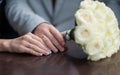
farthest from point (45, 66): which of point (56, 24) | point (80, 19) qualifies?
point (56, 24)

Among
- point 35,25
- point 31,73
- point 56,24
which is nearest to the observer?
point 31,73

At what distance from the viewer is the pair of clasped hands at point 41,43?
1.02m

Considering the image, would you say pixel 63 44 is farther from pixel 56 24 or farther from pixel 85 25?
pixel 56 24

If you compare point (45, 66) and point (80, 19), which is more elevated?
point (80, 19)

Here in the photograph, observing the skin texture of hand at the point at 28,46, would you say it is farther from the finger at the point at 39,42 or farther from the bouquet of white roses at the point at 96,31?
the bouquet of white roses at the point at 96,31

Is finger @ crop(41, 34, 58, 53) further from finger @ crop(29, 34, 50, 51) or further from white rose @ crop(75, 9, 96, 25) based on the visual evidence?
white rose @ crop(75, 9, 96, 25)

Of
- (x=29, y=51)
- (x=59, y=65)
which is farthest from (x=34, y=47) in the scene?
(x=59, y=65)

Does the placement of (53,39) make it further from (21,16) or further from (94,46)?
(21,16)

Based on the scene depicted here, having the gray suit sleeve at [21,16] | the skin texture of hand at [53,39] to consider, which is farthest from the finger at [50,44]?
the gray suit sleeve at [21,16]

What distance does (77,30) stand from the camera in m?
0.91

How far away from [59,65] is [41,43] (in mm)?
136

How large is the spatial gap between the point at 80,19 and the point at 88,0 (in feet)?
0.31

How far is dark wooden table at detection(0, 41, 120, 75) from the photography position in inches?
33.9

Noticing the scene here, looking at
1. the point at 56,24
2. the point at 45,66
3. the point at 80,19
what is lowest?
the point at 56,24
